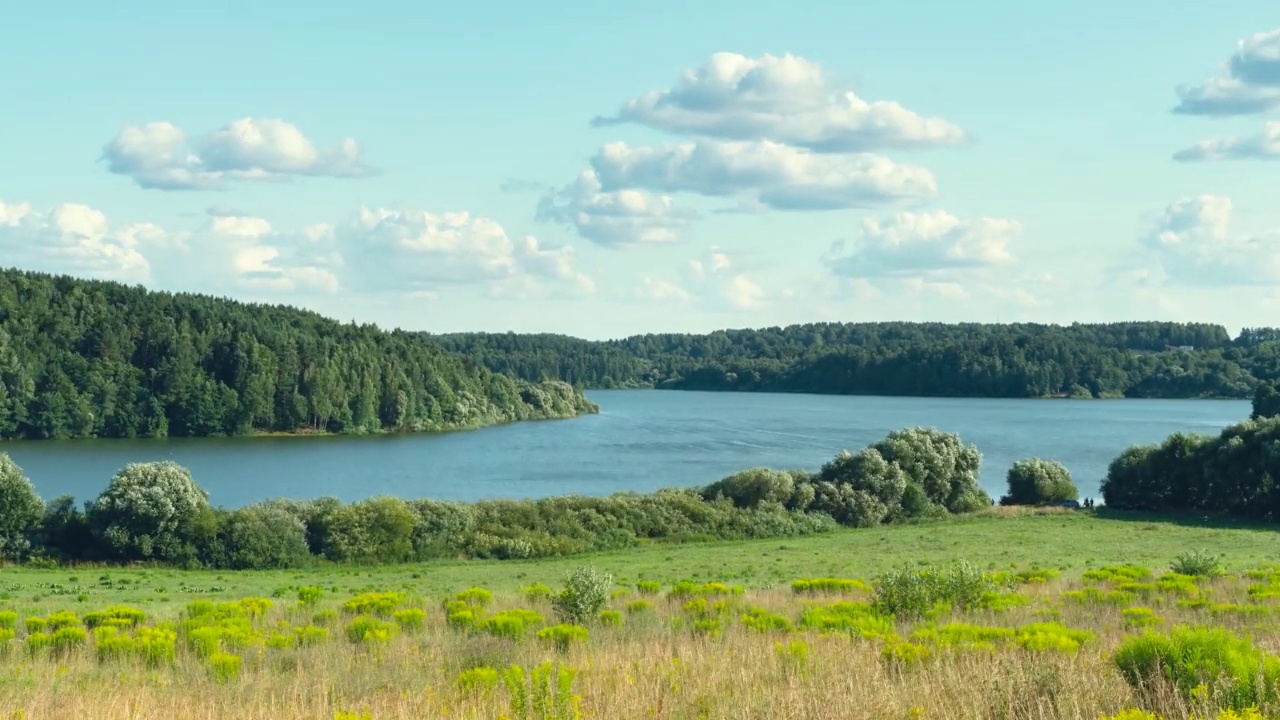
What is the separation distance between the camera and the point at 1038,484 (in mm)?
64938

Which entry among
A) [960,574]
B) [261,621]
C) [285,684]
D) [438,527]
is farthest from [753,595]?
[438,527]

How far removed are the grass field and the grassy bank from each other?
6908mm

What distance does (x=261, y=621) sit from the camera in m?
17.6

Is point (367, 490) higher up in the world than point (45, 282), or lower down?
lower down

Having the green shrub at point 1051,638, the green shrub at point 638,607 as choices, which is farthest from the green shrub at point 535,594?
the green shrub at point 1051,638

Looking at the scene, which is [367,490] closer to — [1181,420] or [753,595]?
[753,595]

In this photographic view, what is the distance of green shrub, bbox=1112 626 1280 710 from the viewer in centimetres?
838

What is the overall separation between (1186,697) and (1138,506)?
5914 centimetres

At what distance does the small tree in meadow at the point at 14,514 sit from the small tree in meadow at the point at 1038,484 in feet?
170

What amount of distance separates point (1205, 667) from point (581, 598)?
9.20m

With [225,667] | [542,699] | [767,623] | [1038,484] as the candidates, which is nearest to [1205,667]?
[542,699]

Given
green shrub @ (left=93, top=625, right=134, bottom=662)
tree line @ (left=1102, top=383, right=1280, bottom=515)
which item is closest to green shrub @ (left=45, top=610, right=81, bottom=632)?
green shrub @ (left=93, top=625, right=134, bottom=662)

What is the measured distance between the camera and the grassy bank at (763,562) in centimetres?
3169

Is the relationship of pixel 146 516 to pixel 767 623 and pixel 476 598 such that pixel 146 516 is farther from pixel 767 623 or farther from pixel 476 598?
pixel 767 623
